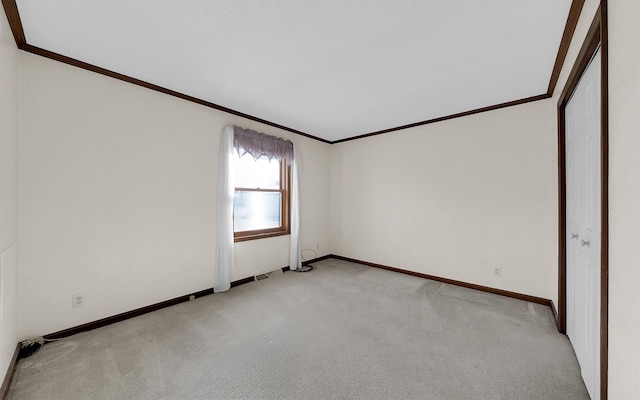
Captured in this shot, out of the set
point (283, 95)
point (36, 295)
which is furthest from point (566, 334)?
point (36, 295)

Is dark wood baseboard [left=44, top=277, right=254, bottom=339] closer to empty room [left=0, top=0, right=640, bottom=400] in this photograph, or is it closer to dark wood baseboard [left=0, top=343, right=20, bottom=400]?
empty room [left=0, top=0, right=640, bottom=400]

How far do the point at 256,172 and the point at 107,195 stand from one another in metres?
1.82

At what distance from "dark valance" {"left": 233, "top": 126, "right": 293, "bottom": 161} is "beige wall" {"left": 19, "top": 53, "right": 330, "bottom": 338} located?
263 mm

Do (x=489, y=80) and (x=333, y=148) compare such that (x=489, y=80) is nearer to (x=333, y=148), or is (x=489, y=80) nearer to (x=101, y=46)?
(x=333, y=148)

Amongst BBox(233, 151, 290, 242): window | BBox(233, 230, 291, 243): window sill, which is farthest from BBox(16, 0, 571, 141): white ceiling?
BBox(233, 230, 291, 243): window sill

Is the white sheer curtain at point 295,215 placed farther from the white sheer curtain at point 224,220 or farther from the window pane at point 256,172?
the white sheer curtain at point 224,220

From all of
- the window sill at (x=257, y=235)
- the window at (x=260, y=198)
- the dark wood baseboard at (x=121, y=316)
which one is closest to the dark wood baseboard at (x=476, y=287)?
the window sill at (x=257, y=235)

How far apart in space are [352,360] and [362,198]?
2988 millimetres

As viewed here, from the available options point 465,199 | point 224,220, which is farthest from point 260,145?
point 465,199

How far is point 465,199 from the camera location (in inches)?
133

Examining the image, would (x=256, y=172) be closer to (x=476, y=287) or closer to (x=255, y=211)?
(x=255, y=211)

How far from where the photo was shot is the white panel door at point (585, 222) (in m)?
1.46

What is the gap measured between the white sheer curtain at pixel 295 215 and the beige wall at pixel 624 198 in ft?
11.6

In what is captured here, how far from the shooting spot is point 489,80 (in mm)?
2486
